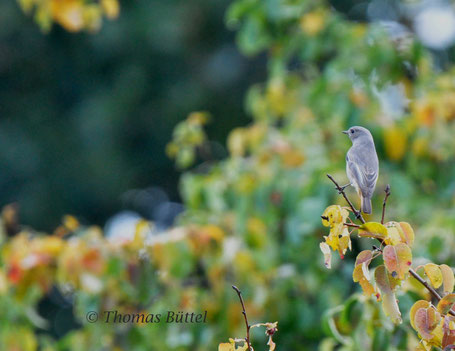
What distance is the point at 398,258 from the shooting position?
1578 mm

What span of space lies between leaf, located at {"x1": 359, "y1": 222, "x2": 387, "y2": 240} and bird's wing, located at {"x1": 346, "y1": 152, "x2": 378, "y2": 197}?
28 centimetres

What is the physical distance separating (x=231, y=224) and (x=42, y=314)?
6.52 metres

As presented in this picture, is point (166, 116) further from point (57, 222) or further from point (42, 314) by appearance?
point (42, 314)

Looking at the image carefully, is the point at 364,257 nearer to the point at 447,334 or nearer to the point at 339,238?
the point at 339,238

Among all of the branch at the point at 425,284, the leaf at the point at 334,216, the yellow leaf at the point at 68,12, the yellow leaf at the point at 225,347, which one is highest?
the leaf at the point at 334,216

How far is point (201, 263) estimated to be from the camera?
3.88 meters

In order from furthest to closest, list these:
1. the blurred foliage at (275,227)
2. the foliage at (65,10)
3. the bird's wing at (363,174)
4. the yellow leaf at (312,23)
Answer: the yellow leaf at (312,23)
the foliage at (65,10)
the blurred foliage at (275,227)
the bird's wing at (363,174)

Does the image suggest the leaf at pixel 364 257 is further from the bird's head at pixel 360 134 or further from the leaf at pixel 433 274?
the bird's head at pixel 360 134

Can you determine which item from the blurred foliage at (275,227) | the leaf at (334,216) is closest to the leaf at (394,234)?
the leaf at (334,216)

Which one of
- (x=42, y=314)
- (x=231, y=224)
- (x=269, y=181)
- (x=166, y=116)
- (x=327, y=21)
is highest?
(x=327, y=21)

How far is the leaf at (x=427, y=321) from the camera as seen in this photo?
163cm

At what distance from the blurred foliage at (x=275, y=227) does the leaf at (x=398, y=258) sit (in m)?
1.70

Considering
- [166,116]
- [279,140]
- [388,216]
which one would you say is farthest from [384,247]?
[166,116]

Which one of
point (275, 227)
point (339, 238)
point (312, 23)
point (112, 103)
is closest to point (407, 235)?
point (339, 238)
